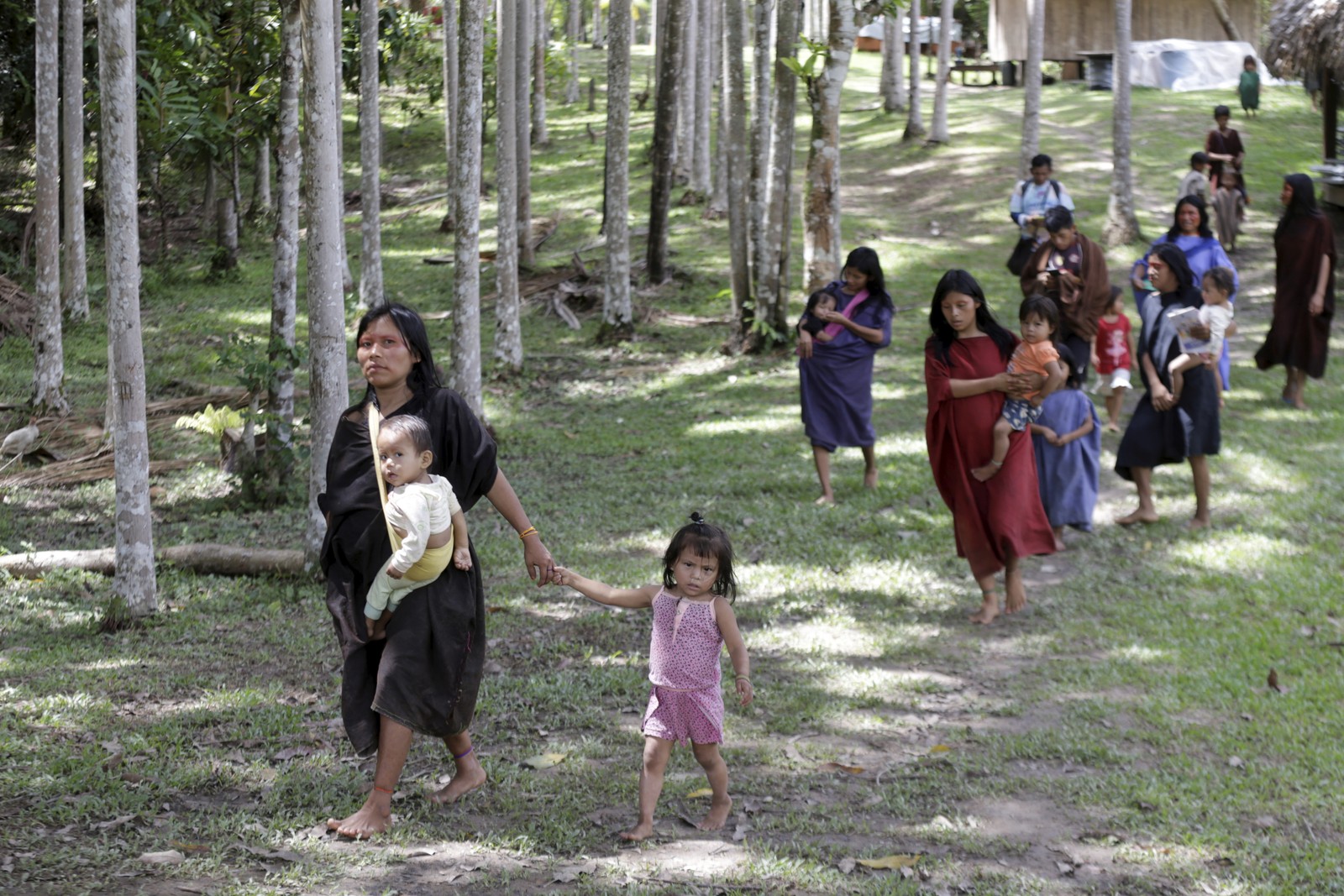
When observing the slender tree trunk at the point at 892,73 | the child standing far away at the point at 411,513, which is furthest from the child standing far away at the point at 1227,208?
the child standing far away at the point at 411,513

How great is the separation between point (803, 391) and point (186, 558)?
4423 mm

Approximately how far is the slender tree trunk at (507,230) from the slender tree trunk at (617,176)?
116cm

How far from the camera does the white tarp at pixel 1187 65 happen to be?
3281 centimetres

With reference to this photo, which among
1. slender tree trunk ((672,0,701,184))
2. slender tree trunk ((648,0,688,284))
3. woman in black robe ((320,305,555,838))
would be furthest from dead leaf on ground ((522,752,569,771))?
slender tree trunk ((672,0,701,184))

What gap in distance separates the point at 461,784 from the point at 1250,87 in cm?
2831

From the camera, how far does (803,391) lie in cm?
945

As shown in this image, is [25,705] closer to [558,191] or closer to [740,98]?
[740,98]

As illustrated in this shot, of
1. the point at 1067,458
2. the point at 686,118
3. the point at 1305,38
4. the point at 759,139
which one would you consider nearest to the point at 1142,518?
the point at 1067,458

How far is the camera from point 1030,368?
6.73 m

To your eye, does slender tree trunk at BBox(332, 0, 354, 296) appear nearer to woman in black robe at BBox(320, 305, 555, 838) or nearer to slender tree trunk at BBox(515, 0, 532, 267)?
woman in black robe at BBox(320, 305, 555, 838)

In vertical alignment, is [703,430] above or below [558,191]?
below

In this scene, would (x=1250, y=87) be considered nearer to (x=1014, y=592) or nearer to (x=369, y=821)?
(x=1014, y=592)

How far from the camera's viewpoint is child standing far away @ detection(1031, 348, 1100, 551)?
8148mm

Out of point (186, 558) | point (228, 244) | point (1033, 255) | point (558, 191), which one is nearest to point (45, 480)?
point (186, 558)
